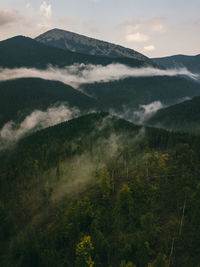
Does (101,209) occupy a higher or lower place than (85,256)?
lower

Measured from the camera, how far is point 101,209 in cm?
8019

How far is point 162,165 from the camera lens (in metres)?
102

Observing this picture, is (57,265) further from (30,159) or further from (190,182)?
(30,159)

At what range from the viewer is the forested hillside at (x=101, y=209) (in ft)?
185

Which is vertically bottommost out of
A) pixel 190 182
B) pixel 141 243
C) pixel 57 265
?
pixel 57 265

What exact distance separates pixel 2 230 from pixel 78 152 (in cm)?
8158

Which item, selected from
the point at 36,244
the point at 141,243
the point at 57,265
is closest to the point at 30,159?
the point at 36,244

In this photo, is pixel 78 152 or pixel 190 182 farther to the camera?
pixel 78 152

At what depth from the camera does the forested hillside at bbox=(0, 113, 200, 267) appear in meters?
56.3

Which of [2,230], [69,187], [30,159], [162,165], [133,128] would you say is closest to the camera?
→ [2,230]

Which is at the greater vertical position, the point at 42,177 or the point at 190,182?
the point at 190,182

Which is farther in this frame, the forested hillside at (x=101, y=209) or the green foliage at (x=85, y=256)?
the forested hillside at (x=101, y=209)

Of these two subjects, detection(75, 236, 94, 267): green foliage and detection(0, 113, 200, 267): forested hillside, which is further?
detection(0, 113, 200, 267): forested hillside

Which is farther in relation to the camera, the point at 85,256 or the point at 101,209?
the point at 101,209
